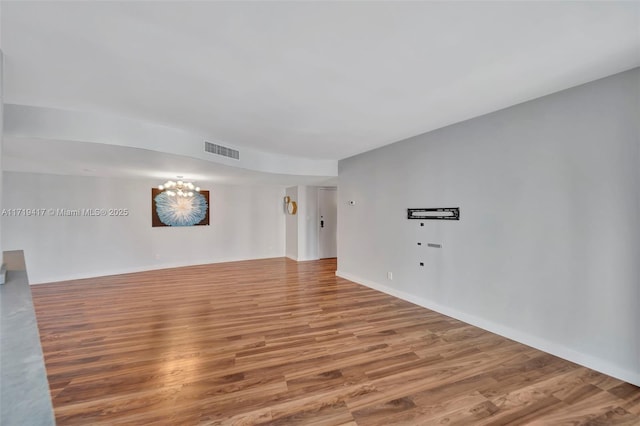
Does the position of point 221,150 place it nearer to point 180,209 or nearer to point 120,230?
point 180,209

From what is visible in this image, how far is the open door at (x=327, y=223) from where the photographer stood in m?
8.53

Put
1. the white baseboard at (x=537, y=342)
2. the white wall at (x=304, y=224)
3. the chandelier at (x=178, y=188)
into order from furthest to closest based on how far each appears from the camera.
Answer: the white wall at (x=304, y=224) → the chandelier at (x=178, y=188) → the white baseboard at (x=537, y=342)

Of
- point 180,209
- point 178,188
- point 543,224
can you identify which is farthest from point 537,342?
point 180,209

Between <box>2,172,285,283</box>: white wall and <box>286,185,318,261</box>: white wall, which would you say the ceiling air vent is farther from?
<box>286,185,318,261</box>: white wall

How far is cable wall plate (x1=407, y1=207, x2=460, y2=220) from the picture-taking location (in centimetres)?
374

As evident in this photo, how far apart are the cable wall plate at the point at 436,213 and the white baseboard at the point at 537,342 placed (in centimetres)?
125

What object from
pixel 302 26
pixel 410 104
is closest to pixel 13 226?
pixel 302 26

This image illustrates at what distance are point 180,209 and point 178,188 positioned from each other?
1081 millimetres

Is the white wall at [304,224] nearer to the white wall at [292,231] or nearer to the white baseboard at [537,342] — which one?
the white wall at [292,231]

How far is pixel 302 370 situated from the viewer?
250 centimetres

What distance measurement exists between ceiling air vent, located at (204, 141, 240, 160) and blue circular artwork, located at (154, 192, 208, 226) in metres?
3.36

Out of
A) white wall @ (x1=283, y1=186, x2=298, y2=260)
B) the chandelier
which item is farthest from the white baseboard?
the chandelier

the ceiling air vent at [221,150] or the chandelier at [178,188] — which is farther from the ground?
the ceiling air vent at [221,150]

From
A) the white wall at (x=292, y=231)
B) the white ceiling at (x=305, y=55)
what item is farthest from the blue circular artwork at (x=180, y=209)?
the white ceiling at (x=305, y=55)
